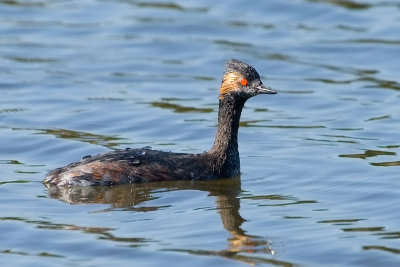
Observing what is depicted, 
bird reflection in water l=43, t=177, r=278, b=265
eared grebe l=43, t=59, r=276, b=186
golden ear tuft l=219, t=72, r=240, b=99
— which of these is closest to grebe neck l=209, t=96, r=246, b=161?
eared grebe l=43, t=59, r=276, b=186

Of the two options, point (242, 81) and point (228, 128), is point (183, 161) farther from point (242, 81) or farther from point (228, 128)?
point (242, 81)

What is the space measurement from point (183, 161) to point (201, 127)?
2.73 m

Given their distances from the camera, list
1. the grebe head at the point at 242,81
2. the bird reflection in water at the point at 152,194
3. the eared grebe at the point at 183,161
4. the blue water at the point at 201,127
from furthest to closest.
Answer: the grebe head at the point at 242,81 → the eared grebe at the point at 183,161 → the bird reflection in water at the point at 152,194 → the blue water at the point at 201,127

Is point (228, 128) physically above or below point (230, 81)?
below

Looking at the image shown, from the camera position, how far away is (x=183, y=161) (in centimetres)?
1398

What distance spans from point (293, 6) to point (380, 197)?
11.0 metres

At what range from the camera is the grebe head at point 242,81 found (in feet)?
46.5

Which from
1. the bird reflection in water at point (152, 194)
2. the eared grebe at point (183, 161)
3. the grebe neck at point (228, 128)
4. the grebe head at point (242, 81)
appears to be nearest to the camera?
the bird reflection in water at point (152, 194)

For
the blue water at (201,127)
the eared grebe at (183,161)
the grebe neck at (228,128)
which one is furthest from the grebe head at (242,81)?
the blue water at (201,127)

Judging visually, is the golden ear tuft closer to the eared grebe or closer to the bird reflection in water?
the eared grebe

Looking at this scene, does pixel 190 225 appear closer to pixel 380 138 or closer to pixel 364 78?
pixel 380 138

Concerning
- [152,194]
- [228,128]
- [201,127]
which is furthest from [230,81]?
[201,127]

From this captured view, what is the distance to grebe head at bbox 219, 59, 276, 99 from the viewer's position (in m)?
14.2

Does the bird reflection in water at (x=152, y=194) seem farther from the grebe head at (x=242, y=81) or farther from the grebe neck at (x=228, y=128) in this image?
the grebe head at (x=242, y=81)
